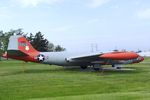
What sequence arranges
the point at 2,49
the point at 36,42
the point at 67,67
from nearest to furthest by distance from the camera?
the point at 67,67 < the point at 36,42 < the point at 2,49

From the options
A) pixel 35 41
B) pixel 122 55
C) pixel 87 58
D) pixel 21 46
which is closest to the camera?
pixel 122 55

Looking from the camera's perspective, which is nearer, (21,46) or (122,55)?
(122,55)

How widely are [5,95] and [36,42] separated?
73.5m

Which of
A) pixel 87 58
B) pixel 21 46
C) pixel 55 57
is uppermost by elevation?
pixel 21 46

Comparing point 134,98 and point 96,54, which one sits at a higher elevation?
point 96,54

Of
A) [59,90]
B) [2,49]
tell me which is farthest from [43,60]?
[2,49]

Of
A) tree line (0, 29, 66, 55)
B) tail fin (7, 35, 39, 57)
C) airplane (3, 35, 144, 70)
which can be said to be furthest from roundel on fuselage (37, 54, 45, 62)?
tree line (0, 29, 66, 55)

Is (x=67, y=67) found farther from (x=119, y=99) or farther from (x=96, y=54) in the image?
(x=119, y=99)

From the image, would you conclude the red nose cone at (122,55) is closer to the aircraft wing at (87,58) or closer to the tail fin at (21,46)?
the aircraft wing at (87,58)

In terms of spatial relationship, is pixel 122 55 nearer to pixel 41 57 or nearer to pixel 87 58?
pixel 87 58

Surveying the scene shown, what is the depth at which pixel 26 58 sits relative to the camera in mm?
29875

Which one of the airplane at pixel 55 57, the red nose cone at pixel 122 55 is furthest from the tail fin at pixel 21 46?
the red nose cone at pixel 122 55

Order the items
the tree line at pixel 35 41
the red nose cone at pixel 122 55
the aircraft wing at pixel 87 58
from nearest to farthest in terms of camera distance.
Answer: the red nose cone at pixel 122 55 → the aircraft wing at pixel 87 58 → the tree line at pixel 35 41

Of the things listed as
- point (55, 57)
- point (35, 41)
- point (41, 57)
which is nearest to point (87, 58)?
point (55, 57)
